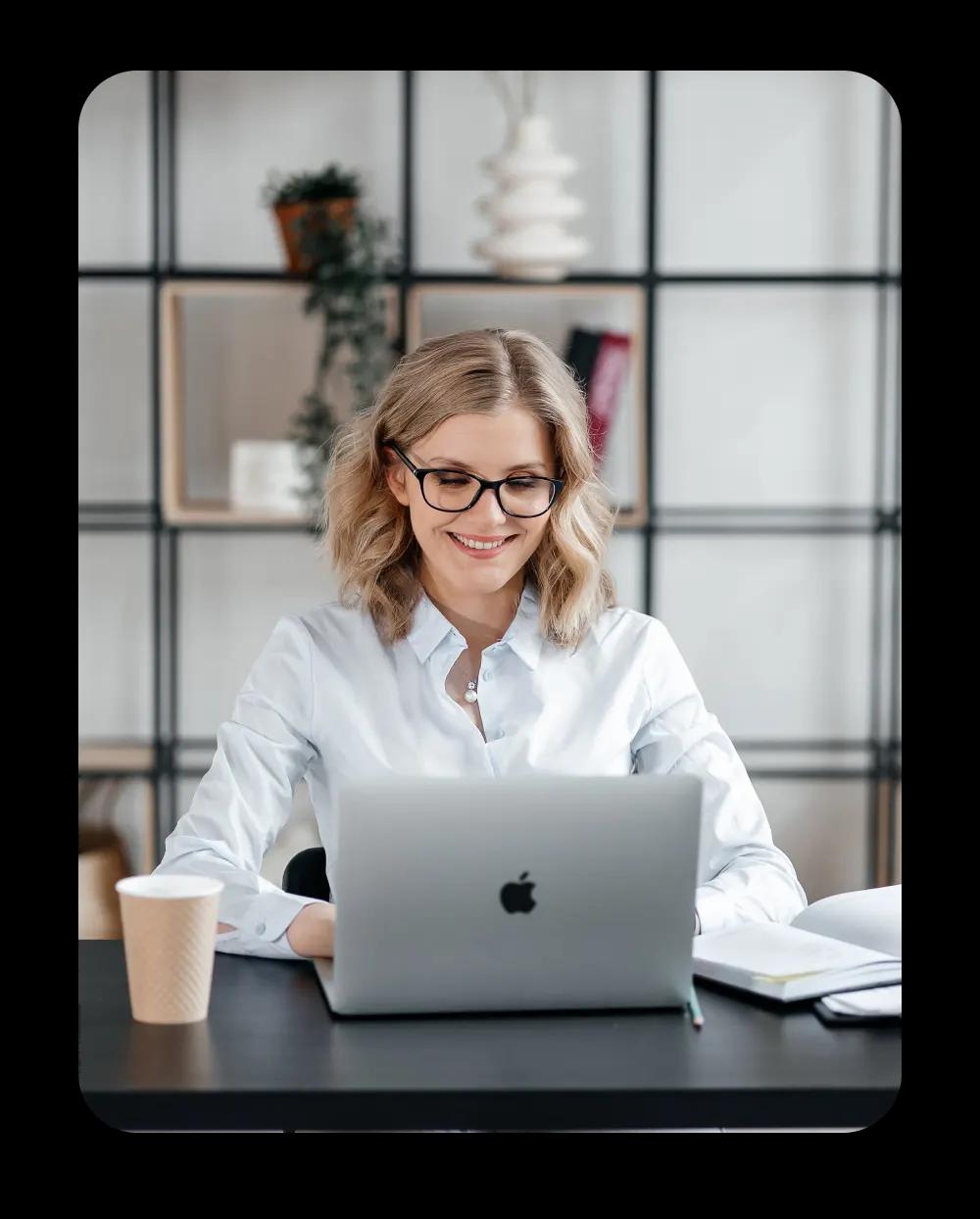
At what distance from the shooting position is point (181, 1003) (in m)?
1.26

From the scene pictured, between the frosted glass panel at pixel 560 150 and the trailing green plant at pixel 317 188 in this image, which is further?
the frosted glass panel at pixel 560 150

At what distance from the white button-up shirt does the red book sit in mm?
1279

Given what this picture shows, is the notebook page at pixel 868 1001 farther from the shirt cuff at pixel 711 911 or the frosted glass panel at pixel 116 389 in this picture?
the frosted glass panel at pixel 116 389

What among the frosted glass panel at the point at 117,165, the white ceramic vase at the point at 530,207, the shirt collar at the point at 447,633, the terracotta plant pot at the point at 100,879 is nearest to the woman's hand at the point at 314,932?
the shirt collar at the point at 447,633

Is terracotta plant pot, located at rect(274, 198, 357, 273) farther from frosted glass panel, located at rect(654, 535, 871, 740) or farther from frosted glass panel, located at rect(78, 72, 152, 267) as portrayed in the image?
frosted glass panel, located at rect(654, 535, 871, 740)

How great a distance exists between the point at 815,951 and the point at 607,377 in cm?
203

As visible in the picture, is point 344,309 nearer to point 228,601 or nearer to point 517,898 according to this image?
point 228,601

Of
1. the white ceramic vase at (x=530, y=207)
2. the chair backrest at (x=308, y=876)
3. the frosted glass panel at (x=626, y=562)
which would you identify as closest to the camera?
the chair backrest at (x=308, y=876)

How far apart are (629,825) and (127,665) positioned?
239 centimetres

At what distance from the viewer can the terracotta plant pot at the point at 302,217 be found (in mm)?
3160

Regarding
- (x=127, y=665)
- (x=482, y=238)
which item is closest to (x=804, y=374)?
(x=482, y=238)

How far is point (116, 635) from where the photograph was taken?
341 centimetres

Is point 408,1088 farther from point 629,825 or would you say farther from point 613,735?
point 613,735

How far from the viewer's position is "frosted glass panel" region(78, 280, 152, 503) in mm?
3373
